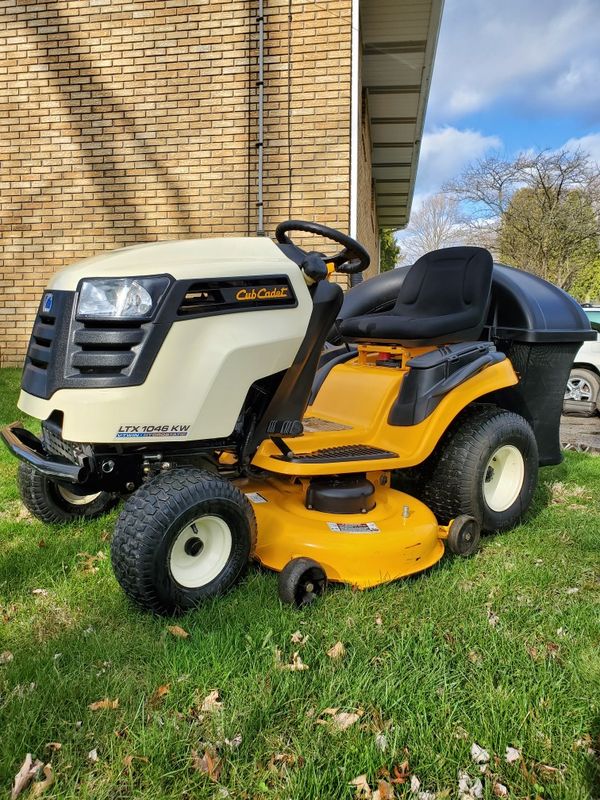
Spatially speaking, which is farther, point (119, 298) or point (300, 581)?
point (300, 581)

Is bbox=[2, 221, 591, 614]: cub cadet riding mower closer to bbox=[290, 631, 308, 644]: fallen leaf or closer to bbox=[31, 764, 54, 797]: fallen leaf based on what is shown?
bbox=[290, 631, 308, 644]: fallen leaf

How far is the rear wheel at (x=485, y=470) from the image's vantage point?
10.2 feet

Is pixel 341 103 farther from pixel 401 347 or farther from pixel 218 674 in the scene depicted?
pixel 218 674

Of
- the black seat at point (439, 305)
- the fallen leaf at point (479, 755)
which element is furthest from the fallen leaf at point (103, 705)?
the black seat at point (439, 305)

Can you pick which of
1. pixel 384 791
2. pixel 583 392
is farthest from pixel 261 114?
pixel 384 791

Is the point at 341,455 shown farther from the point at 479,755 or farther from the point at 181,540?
the point at 479,755

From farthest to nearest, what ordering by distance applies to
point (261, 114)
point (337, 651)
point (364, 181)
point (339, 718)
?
1. point (364, 181)
2. point (261, 114)
3. point (337, 651)
4. point (339, 718)

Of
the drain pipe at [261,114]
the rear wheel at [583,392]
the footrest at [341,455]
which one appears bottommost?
the rear wheel at [583,392]

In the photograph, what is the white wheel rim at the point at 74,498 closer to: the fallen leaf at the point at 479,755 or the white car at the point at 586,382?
the fallen leaf at the point at 479,755

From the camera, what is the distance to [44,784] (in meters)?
1.54

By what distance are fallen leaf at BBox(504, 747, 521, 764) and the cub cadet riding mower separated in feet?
2.89

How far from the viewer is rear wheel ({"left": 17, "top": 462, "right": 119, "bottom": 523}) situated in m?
3.05

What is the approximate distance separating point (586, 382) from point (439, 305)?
557 centimetres

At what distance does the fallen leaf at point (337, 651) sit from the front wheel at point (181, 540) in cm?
47
